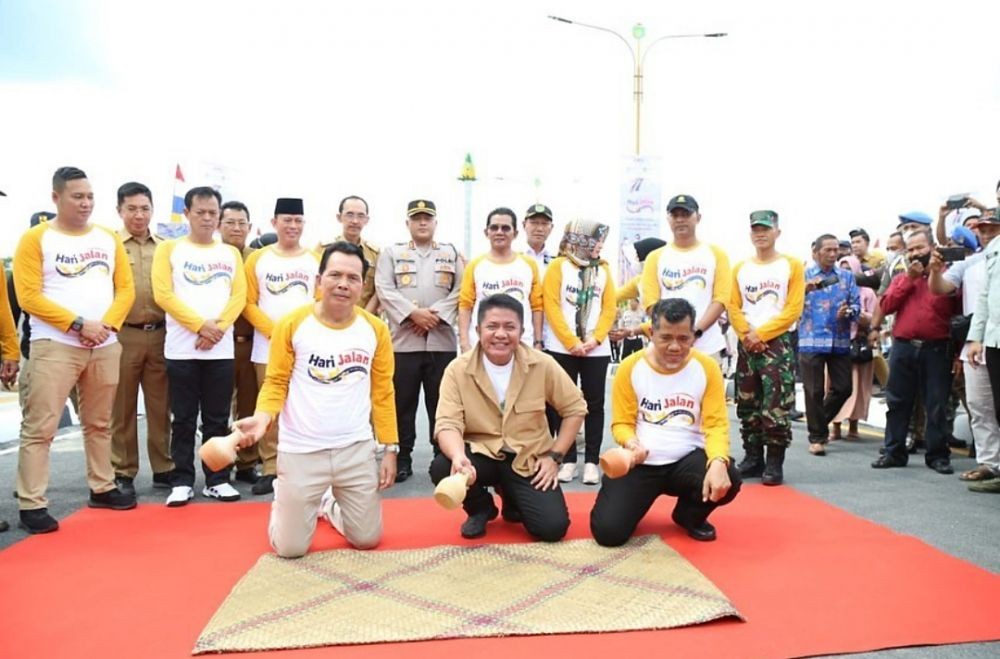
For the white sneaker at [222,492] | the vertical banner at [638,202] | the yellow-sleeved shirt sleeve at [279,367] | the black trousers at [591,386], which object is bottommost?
the white sneaker at [222,492]

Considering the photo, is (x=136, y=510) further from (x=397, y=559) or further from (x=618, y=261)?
(x=618, y=261)

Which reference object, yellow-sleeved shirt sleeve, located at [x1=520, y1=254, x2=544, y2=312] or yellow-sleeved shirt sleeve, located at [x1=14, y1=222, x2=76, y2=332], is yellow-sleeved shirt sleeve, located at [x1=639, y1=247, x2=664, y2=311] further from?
yellow-sleeved shirt sleeve, located at [x1=14, y1=222, x2=76, y2=332]

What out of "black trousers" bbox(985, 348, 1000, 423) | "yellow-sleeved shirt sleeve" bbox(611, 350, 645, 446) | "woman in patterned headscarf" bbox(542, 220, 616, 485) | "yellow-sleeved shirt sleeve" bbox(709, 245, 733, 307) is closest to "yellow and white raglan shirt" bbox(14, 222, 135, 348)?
"woman in patterned headscarf" bbox(542, 220, 616, 485)

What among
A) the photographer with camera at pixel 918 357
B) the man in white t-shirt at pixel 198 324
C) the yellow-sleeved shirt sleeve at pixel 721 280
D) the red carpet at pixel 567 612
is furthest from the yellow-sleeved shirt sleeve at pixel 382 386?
the photographer with camera at pixel 918 357

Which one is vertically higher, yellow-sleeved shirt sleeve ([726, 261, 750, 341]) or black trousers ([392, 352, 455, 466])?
yellow-sleeved shirt sleeve ([726, 261, 750, 341])

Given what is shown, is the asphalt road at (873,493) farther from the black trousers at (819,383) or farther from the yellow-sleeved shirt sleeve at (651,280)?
the yellow-sleeved shirt sleeve at (651,280)

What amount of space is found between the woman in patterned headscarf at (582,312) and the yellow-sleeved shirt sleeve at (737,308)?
725 mm

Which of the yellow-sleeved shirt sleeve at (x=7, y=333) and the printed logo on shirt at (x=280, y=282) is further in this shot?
the printed logo on shirt at (x=280, y=282)

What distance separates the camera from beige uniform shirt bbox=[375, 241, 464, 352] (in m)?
4.55

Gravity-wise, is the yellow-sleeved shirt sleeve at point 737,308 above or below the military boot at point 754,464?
above

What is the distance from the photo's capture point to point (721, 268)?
14.6 ft

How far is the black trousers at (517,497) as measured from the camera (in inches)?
127

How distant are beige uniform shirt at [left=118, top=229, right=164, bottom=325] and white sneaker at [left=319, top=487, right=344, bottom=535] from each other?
1.60 m

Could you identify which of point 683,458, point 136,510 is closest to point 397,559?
point 683,458
